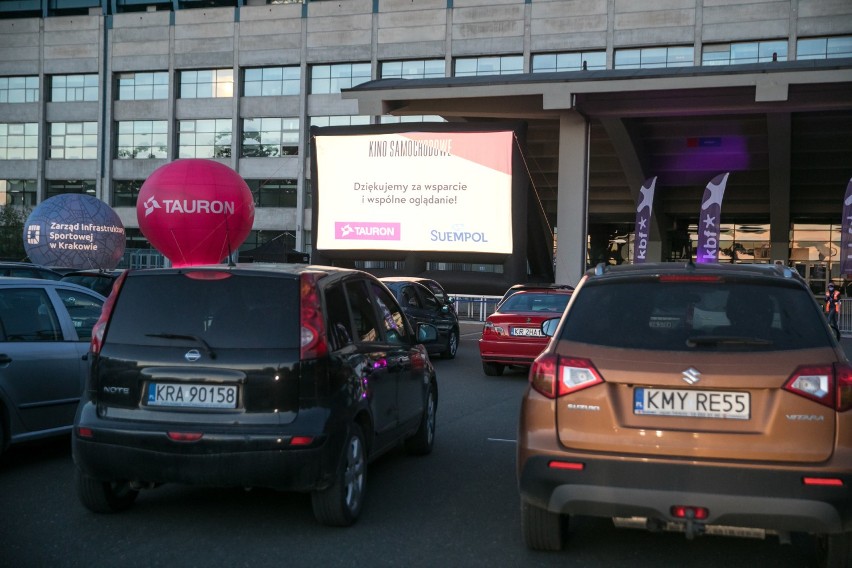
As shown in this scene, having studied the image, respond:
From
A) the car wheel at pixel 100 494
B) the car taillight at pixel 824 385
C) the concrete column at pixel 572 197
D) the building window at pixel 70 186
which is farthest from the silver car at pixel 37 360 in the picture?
the building window at pixel 70 186

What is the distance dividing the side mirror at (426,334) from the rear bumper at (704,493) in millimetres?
2800

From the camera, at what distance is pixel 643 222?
3023cm

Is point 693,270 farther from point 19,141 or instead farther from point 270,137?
point 19,141

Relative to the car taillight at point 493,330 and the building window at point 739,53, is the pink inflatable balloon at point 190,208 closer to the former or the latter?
the car taillight at point 493,330

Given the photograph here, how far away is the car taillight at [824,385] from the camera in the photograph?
4.28 m

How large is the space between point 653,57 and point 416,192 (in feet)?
74.5

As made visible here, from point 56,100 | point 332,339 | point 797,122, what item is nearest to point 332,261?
point 797,122

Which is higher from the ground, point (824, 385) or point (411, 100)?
point (411, 100)

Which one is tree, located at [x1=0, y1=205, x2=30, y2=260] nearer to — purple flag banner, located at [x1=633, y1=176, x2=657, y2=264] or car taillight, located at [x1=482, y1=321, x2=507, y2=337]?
purple flag banner, located at [x1=633, y1=176, x2=657, y2=264]

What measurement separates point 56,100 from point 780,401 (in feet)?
198

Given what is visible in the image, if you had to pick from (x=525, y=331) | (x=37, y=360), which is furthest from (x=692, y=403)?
(x=525, y=331)

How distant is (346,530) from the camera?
549 cm

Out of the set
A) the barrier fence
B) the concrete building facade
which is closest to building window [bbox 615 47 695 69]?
the concrete building facade

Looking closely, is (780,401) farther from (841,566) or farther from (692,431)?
(841,566)
